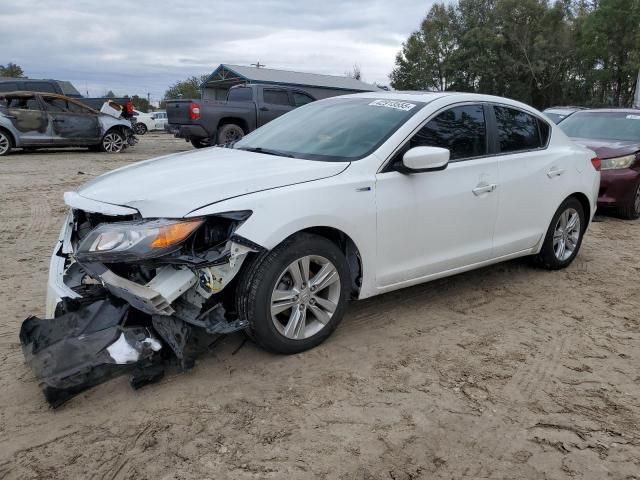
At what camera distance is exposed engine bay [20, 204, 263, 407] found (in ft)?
9.88

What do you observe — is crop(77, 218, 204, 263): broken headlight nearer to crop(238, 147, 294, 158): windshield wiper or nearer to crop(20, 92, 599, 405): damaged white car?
crop(20, 92, 599, 405): damaged white car

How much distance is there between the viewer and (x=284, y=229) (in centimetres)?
333

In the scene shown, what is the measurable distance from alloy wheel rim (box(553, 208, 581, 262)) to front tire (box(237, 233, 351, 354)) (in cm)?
264

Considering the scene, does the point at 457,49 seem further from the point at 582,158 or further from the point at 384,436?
the point at 384,436

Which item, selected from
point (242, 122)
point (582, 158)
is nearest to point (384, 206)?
point (582, 158)

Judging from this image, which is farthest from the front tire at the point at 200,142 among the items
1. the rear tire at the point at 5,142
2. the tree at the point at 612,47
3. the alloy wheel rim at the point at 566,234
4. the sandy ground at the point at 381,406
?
the tree at the point at 612,47

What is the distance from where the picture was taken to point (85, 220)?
3.82m

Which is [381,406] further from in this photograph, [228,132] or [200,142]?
[200,142]

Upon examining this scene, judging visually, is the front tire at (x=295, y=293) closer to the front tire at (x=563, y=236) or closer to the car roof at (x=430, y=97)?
the car roof at (x=430, y=97)

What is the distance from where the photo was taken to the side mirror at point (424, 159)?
379 cm

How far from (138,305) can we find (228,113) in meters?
11.7

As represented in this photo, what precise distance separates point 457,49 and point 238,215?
147 ft

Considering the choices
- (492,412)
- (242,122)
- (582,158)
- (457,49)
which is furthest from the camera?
(457,49)

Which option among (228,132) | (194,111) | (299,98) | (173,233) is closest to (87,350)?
(173,233)
